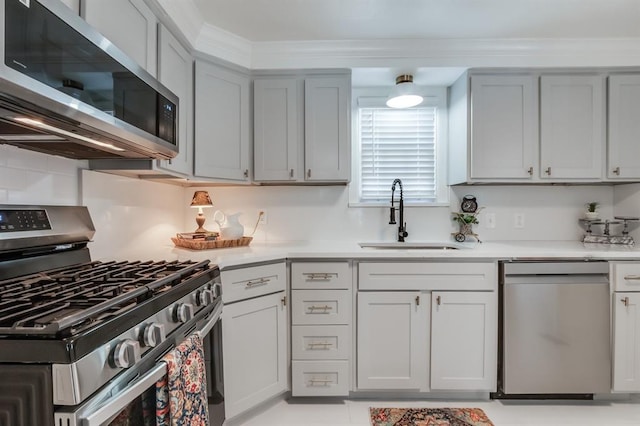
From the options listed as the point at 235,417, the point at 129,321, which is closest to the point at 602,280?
the point at 235,417

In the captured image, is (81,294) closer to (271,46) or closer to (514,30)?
(271,46)

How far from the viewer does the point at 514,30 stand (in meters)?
2.11

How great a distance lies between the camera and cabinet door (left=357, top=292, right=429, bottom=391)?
2012 millimetres

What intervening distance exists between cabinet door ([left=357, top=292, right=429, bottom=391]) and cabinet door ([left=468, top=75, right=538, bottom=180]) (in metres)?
1.02

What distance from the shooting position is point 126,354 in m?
0.81

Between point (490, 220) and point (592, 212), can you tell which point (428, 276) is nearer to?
point (490, 220)

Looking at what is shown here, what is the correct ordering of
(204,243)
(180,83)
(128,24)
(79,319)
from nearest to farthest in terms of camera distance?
(79,319) < (128,24) < (180,83) < (204,243)

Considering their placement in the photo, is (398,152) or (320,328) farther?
(398,152)

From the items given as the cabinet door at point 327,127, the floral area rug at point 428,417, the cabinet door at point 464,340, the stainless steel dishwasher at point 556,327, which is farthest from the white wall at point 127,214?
the stainless steel dishwasher at point 556,327

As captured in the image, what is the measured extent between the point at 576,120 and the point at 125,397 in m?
2.84

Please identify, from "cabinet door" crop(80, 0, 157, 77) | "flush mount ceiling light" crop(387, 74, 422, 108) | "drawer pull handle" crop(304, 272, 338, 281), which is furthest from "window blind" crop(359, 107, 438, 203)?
"cabinet door" crop(80, 0, 157, 77)

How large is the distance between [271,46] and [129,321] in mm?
1993

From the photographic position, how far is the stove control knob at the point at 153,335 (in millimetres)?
909

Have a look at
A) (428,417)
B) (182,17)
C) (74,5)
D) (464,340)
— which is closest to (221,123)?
(182,17)
